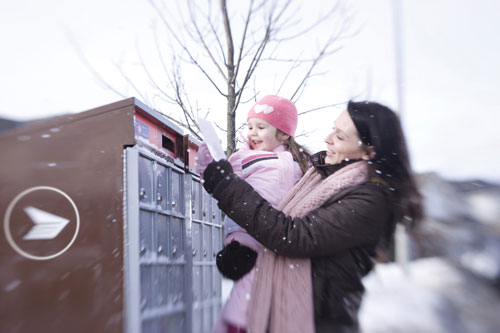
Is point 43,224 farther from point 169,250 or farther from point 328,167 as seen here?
point 328,167

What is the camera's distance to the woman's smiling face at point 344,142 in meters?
1.81

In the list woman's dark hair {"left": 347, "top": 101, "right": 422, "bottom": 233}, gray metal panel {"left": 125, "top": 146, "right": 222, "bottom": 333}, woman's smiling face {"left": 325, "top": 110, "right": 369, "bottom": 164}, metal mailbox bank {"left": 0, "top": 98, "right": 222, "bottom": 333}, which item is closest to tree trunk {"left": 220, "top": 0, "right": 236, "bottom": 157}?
gray metal panel {"left": 125, "top": 146, "right": 222, "bottom": 333}

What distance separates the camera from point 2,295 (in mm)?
1943

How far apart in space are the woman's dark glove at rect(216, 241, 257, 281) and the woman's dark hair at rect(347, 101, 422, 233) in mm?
630

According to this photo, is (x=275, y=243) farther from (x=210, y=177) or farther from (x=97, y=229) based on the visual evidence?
(x=97, y=229)

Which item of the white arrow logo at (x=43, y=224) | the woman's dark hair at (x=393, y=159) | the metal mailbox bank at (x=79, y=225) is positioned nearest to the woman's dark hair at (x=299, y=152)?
the woman's dark hair at (x=393, y=159)

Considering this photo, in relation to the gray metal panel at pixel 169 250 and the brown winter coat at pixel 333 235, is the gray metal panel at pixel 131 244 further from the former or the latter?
the brown winter coat at pixel 333 235

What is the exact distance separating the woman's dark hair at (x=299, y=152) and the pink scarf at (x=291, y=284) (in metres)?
0.51

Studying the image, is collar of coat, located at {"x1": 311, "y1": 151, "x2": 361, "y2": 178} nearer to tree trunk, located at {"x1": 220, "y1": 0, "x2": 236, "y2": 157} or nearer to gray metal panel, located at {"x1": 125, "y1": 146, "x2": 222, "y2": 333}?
gray metal panel, located at {"x1": 125, "y1": 146, "x2": 222, "y2": 333}

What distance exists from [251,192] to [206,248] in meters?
1.52

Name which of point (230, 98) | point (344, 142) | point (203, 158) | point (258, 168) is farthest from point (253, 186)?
point (230, 98)

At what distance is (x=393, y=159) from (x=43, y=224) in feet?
5.04

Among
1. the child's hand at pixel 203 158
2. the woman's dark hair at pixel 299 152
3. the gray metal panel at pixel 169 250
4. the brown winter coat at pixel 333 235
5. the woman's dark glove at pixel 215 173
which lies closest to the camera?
the brown winter coat at pixel 333 235

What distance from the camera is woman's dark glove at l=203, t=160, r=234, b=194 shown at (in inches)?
70.6
